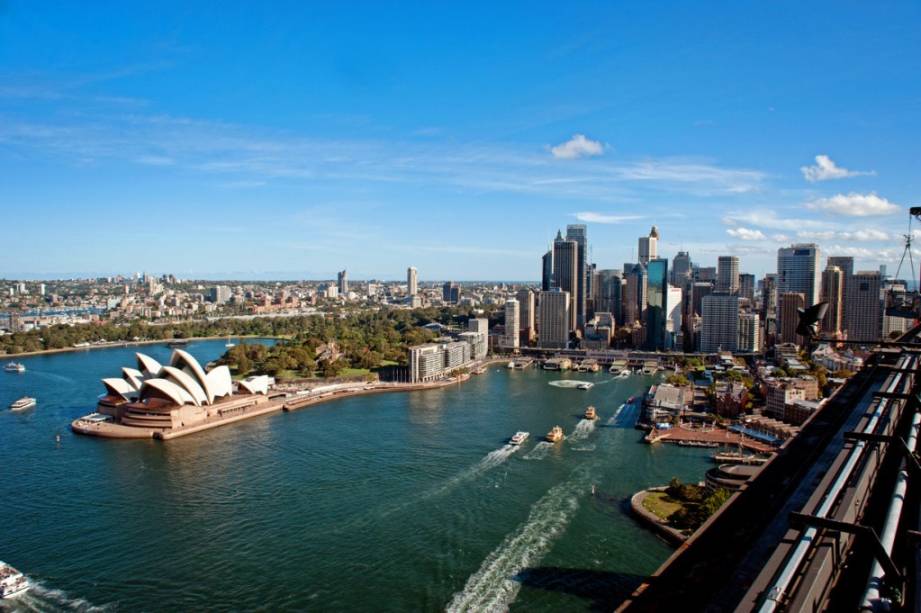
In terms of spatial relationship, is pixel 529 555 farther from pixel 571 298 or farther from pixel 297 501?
pixel 571 298

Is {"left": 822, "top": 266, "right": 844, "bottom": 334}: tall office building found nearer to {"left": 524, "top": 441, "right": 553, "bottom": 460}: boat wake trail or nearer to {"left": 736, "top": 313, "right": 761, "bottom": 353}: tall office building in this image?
{"left": 736, "top": 313, "right": 761, "bottom": 353}: tall office building

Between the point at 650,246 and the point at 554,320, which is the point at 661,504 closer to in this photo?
the point at 554,320

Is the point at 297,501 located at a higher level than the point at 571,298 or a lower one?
lower

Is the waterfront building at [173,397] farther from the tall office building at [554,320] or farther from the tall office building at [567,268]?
the tall office building at [567,268]

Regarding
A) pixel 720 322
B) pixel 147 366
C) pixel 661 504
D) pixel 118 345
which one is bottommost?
pixel 118 345

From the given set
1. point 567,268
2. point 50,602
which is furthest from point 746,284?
point 50,602

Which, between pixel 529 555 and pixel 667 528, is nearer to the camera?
pixel 529 555

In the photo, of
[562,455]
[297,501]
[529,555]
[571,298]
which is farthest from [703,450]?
[571,298]
